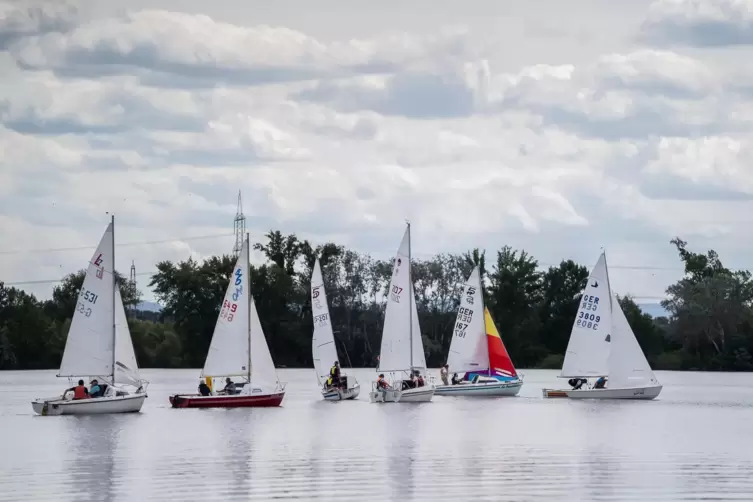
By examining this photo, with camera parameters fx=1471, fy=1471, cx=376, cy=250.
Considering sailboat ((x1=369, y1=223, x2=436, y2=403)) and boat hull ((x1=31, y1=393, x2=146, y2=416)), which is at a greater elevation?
sailboat ((x1=369, y1=223, x2=436, y2=403))

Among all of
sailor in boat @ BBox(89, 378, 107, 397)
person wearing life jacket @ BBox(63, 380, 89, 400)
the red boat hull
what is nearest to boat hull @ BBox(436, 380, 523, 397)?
the red boat hull

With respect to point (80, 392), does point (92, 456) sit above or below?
below

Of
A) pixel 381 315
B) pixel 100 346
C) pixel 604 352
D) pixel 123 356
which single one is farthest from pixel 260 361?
pixel 381 315

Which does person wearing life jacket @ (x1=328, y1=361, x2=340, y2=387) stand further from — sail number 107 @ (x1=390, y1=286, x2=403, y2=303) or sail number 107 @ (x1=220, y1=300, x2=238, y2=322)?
sail number 107 @ (x1=220, y1=300, x2=238, y2=322)

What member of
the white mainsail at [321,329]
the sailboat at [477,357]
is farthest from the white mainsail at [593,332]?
the white mainsail at [321,329]

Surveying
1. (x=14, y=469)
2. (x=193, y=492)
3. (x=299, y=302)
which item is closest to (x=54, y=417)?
(x=14, y=469)

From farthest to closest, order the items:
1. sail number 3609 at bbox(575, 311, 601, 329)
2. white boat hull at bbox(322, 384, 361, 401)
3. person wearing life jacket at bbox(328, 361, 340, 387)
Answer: sail number 3609 at bbox(575, 311, 601, 329), white boat hull at bbox(322, 384, 361, 401), person wearing life jacket at bbox(328, 361, 340, 387)

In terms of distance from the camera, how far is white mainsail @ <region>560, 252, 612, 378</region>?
69.5 meters

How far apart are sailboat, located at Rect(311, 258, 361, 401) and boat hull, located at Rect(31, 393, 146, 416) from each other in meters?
12.5

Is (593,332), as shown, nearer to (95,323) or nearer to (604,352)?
(604,352)

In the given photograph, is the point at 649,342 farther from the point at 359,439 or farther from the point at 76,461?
the point at 76,461

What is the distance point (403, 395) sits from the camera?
6550 centimetres

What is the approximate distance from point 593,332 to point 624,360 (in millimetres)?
2067

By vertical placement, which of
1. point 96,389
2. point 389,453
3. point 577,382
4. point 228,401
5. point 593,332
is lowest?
point 389,453
